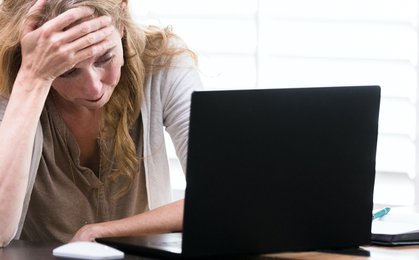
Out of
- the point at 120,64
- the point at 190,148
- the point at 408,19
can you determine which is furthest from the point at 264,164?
the point at 408,19

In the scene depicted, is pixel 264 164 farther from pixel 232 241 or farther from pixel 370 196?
pixel 370 196

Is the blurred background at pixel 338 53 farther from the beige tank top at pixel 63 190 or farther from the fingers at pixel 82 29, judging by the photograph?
the fingers at pixel 82 29

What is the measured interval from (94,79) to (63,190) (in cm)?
33

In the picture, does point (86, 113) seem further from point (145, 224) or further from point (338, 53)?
point (338, 53)

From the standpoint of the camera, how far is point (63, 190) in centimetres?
221

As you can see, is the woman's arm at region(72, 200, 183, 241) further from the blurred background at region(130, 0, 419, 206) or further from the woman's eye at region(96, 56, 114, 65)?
the blurred background at region(130, 0, 419, 206)

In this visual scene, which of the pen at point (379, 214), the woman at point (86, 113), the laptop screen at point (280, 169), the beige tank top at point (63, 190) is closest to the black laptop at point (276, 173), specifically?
the laptop screen at point (280, 169)

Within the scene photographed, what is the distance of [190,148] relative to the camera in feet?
4.62

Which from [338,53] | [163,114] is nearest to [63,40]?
[163,114]

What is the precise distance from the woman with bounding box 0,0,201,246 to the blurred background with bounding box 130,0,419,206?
1.99 ft

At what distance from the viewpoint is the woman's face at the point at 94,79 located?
2.01 metres

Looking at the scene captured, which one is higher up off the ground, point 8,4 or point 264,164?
A: point 8,4

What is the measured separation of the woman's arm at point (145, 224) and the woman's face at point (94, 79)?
28cm

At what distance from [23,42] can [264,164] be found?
0.76 metres
